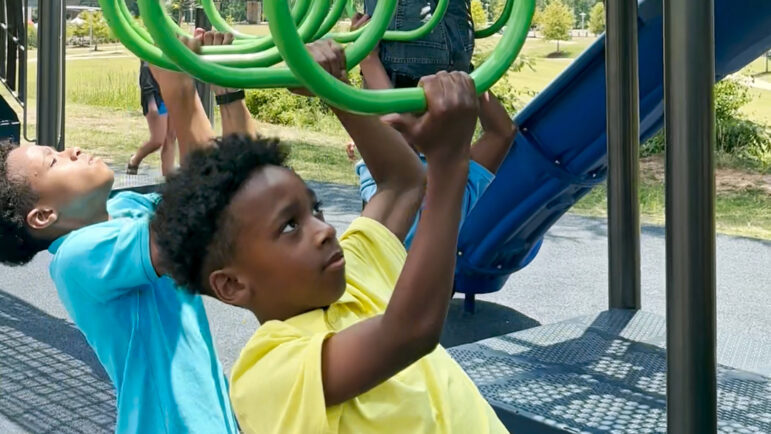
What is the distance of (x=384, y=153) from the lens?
6.30ft

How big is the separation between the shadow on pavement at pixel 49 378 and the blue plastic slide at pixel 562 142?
5.42 feet

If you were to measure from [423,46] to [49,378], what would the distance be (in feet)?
6.49

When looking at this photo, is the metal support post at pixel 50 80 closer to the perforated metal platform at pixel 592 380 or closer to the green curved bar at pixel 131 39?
the perforated metal platform at pixel 592 380

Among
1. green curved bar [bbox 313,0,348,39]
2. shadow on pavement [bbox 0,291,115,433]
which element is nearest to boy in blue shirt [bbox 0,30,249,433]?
green curved bar [bbox 313,0,348,39]

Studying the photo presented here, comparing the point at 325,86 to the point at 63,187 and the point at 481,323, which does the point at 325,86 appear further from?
the point at 481,323

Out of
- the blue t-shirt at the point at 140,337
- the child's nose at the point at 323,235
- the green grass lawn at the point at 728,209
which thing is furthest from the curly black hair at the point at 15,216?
the green grass lawn at the point at 728,209

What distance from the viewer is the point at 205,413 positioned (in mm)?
2383

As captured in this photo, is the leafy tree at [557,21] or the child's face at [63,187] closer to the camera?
the child's face at [63,187]

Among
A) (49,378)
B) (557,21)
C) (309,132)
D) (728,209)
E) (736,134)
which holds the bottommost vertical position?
(49,378)

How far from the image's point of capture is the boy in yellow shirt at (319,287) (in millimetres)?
1375

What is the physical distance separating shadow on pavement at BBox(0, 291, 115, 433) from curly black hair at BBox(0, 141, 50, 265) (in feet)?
4.71

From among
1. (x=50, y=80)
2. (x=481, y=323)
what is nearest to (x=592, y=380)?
(x=481, y=323)

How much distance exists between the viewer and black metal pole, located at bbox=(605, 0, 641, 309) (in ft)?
11.7

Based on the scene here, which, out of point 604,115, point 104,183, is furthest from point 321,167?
point 104,183
